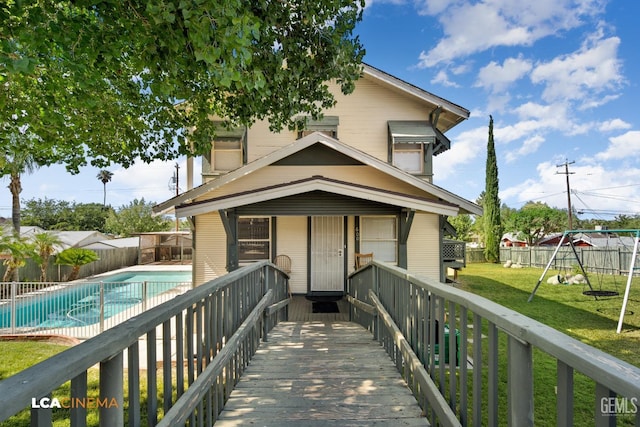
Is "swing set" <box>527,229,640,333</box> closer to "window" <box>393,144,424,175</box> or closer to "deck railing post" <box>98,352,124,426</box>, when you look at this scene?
"window" <box>393,144,424,175</box>

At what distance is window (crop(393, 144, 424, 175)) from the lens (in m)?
10.7

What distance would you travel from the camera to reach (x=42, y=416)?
96cm

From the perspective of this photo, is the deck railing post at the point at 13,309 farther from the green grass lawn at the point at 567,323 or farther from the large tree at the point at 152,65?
the green grass lawn at the point at 567,323

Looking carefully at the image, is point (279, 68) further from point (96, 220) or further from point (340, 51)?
→ point (96, 220)

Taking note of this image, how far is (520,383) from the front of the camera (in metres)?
1.38

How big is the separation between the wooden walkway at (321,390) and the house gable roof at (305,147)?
516cm

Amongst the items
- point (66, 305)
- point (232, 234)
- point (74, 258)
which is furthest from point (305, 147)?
point (74, 258)

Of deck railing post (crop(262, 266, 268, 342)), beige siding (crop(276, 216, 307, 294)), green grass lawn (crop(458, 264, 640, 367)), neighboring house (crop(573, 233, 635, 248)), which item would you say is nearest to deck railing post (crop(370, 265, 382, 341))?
deck railing post (crop(262, 266, 268, 342))

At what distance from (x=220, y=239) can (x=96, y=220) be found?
156 feet

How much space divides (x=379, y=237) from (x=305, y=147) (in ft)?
12.3

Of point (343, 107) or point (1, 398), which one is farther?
point (343, 107)

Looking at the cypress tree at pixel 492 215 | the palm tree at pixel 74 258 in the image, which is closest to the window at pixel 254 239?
the palm tree at pixel 74 258

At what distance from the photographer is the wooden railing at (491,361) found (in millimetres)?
981

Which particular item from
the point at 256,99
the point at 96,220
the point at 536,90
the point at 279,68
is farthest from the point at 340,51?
the point at 96,220
